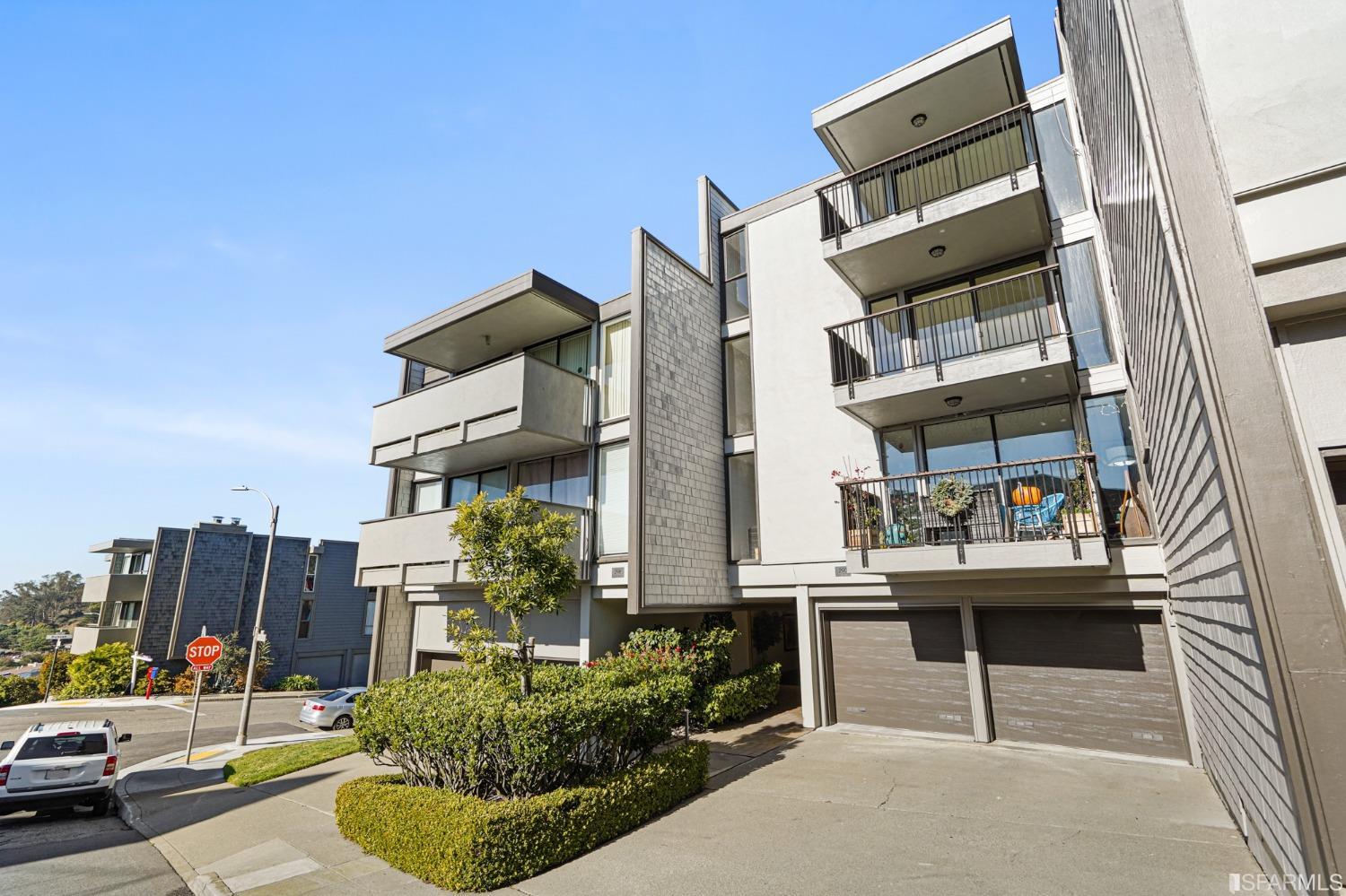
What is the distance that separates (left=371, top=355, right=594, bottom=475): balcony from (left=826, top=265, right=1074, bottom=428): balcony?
6.25 meters

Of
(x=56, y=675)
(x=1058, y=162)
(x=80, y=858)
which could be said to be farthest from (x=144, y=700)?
(x=1058, y=162)

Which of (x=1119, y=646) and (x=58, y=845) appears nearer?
(x=58, y=845)

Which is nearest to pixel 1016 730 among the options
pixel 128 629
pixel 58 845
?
pixel 58 845

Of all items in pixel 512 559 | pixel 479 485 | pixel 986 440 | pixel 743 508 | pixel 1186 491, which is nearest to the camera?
pixel 1186 491

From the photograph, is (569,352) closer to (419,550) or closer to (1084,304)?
(419,550)

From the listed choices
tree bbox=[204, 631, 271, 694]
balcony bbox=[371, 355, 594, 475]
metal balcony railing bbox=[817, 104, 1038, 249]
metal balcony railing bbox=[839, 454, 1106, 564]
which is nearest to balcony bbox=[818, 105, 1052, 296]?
metal balcony railing bbox=[817, 104, 1038, 249]

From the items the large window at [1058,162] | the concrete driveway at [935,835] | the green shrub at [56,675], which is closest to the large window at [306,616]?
the green shrub at [56,675]

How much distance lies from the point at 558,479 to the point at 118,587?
3459cm

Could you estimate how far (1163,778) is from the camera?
849 centimetres

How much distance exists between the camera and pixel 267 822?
367 inches

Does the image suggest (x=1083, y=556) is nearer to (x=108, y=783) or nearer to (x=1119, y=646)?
A: (x=1119, y=646)

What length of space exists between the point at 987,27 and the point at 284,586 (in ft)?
138

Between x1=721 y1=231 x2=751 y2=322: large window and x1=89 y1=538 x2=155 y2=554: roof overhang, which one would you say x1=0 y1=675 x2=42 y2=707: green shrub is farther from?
x1=721 y1=231 x2=751 y2=322: large window

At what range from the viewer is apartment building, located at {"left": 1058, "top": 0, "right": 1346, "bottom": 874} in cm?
341
